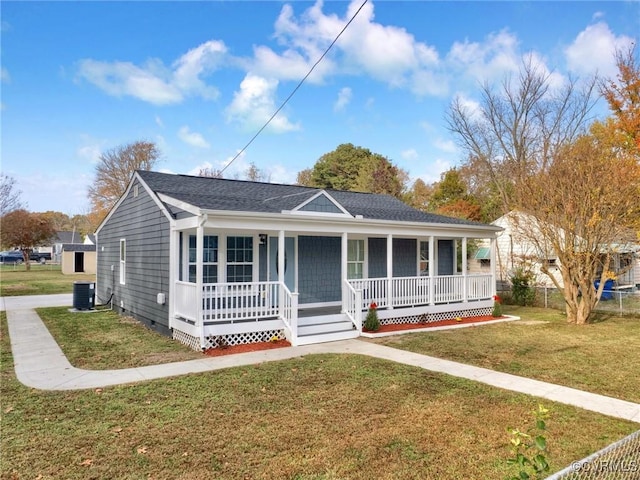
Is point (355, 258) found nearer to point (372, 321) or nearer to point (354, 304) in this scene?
point (354, 304)

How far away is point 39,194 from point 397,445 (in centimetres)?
3162

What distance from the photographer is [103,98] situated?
56.1 feet

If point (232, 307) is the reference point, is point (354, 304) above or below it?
below

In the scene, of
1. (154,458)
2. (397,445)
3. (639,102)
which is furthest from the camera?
(639,102)

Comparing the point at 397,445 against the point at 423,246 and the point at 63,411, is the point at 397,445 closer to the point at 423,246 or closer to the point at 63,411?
the point at 63,411

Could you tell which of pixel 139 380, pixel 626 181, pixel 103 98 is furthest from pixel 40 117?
pixel 626 181

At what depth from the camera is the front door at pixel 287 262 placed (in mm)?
11148

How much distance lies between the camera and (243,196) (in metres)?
12.2

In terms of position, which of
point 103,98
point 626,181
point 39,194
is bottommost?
point 626,181

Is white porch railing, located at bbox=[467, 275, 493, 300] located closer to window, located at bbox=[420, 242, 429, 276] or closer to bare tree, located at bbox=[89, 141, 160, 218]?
window, located at bbox=[420, 242, 429, 276]

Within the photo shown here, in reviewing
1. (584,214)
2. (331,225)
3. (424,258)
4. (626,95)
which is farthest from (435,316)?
(626,95)

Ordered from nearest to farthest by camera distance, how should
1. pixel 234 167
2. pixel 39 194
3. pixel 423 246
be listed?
pixel 423 246, pixel 39 194, pixel 234 167

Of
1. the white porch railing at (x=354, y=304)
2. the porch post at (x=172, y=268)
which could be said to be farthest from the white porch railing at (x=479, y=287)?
the porch post at (x=172, y=268)

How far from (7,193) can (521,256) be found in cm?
2815
